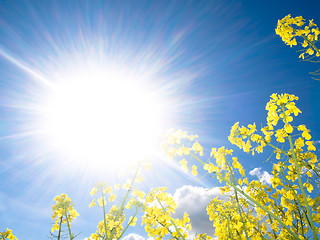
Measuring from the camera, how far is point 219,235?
10.4 ft

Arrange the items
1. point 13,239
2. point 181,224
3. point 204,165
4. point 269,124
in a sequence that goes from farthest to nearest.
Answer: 1. point 13,239
2. point 181,224
3. point 269,124
4. point 204,165

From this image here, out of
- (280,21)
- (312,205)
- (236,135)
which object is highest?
(280,21)

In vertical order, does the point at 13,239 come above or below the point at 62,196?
below

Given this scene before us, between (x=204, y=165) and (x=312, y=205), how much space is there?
6.77 feet

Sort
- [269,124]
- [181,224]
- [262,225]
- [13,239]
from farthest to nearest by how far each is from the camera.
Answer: [13,239] < [262,225] < [181,224] < [269,124]

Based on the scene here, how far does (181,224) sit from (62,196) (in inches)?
80.3

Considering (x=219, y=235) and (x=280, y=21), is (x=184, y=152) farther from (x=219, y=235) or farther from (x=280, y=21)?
(x=280, y=21)

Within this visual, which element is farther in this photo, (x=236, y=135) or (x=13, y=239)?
(x=13, y=239)

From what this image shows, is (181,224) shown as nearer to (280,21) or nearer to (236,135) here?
(236,135)

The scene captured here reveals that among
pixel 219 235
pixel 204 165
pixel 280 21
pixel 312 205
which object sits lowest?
pixel 219 235

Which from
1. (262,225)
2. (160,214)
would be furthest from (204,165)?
(262,225)

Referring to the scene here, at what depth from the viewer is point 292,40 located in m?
3.71

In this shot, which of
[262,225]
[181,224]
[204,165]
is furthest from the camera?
[262,225]

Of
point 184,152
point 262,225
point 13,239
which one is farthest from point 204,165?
point 13,239
